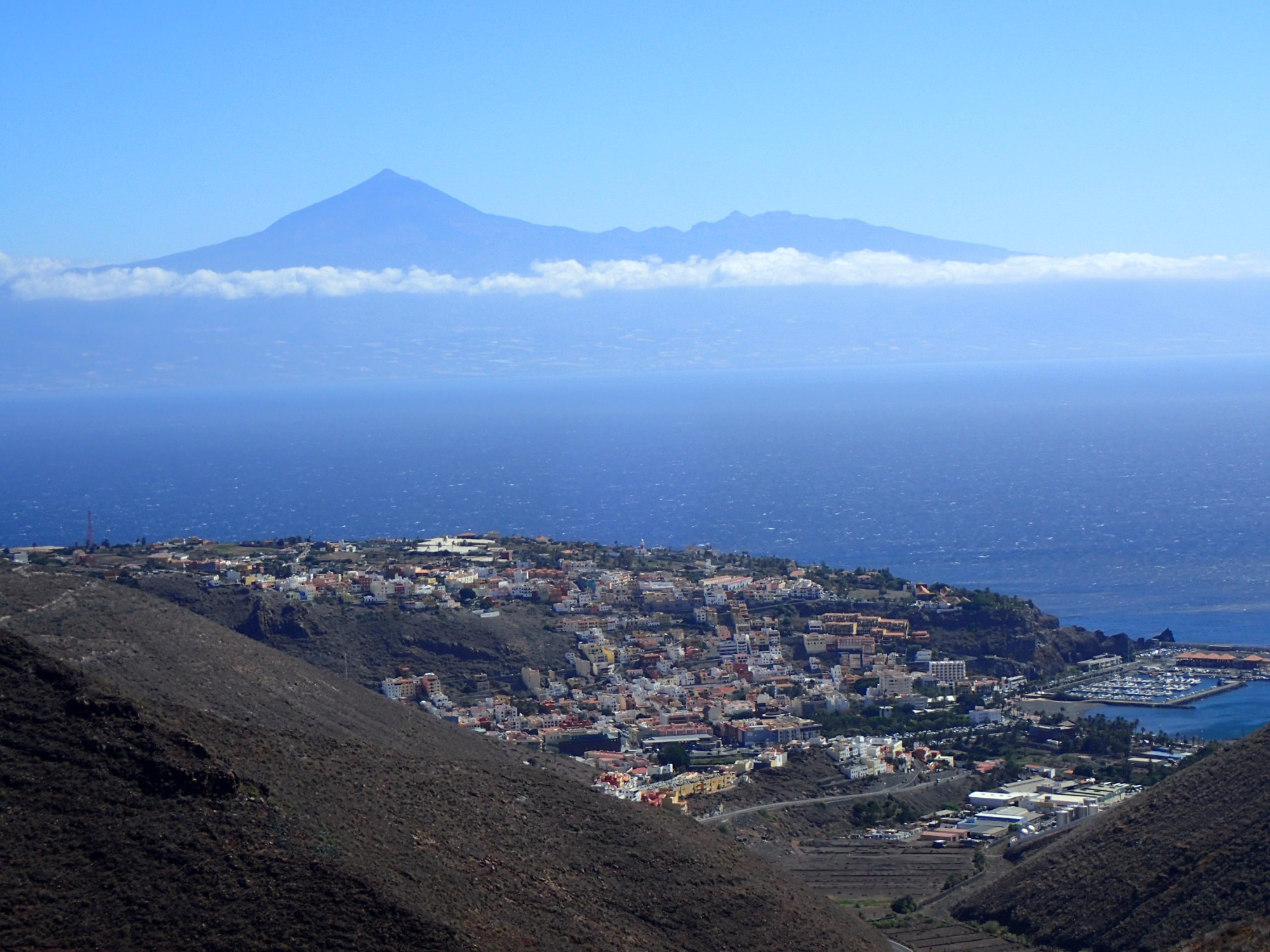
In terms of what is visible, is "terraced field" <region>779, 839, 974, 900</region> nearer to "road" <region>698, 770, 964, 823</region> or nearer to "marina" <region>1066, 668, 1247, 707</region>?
"road" <region>698, 770, 964, 823</region>

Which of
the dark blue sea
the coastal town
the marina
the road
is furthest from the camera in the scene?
the dark blue sea

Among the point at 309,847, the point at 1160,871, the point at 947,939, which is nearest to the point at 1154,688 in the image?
the point at 1160,871

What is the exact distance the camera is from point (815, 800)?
3131 centimetres

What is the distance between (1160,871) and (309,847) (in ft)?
40.2

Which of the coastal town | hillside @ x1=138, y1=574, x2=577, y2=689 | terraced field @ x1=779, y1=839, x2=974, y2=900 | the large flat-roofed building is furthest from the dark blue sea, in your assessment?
terraced field @ x1=779, y1=839, x2=974, y2=900

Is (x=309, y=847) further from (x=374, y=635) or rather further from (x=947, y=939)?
(x=374, y=635)

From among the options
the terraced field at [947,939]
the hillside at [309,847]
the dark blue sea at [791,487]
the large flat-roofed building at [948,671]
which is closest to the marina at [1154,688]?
the large flat-roofed building at [948,671]

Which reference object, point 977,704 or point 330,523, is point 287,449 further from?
point 977,704

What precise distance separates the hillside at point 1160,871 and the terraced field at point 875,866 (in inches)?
69.9

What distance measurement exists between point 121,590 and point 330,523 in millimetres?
50118

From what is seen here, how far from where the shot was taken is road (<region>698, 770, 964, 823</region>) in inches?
1169

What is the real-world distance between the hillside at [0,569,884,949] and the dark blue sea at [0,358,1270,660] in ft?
108

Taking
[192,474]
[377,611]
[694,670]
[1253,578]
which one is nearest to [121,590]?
[377,611]

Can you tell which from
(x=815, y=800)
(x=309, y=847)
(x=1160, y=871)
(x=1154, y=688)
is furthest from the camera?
(x=1154, y=688)
